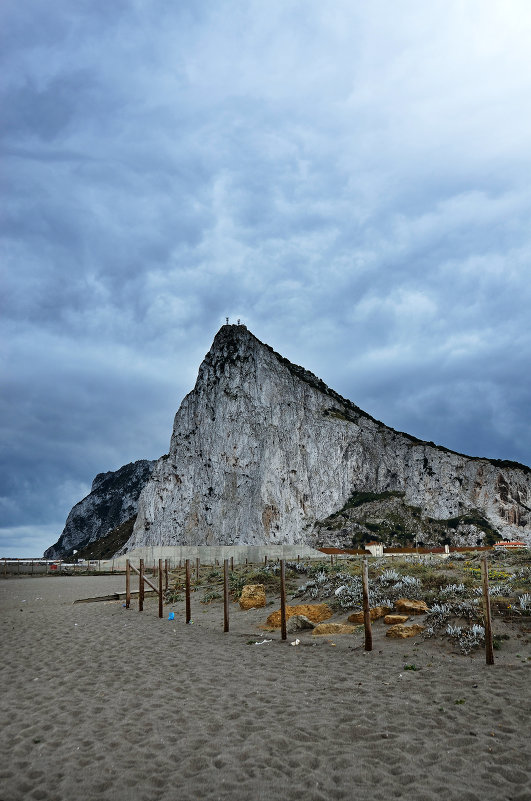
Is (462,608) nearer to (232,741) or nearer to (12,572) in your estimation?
(232,741)

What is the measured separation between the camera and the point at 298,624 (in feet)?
53.6

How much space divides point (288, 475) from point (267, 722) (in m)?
99.0

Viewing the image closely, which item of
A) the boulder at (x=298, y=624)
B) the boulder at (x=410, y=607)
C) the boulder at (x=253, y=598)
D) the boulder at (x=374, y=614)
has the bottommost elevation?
the boulder at (x=253, y=598)

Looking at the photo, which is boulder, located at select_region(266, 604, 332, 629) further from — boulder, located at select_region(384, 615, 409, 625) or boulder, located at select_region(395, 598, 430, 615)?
boulder, located at select_region(384, 615, 409, 625)

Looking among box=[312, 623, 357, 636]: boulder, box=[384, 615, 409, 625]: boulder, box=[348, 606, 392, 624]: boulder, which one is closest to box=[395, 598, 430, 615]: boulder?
box=[348, 606, 392, 624]: boulder

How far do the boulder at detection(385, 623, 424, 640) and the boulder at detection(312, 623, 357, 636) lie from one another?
146cm

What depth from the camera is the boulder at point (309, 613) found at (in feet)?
57.9

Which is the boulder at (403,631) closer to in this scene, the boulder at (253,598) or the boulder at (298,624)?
the boulder at (298,624)

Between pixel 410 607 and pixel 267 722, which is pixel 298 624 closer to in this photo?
pixel 410 607

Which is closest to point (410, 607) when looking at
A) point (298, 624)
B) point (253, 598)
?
point (298, 624)

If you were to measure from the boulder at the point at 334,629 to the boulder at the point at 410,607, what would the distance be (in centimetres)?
161

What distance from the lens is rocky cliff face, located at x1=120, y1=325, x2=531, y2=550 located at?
10281 centimetres

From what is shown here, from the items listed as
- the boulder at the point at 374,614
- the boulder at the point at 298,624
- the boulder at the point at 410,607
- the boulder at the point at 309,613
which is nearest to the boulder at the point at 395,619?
the boulder at the point at 410,607

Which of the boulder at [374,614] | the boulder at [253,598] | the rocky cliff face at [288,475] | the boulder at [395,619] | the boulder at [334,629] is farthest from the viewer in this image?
the rocky cliff face at [288,475]
